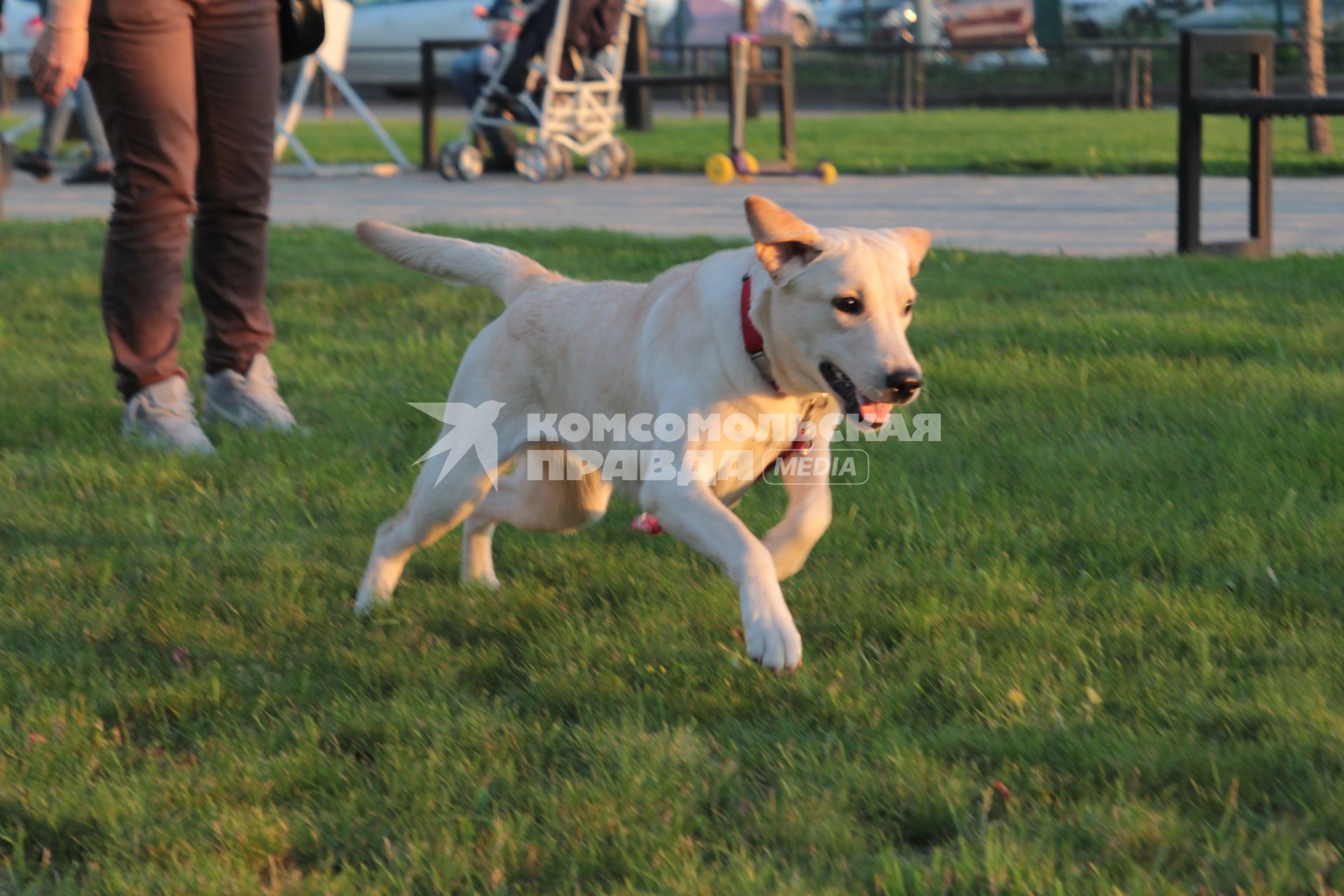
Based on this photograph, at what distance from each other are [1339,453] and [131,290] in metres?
3.75

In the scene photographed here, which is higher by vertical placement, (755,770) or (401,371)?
(401,371)

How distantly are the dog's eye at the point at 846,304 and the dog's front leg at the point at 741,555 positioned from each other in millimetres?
452

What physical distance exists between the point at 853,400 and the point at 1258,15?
78.5 ft

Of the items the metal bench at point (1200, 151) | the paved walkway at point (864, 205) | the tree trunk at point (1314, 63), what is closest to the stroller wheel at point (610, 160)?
the paved walkway at point (864, 205)

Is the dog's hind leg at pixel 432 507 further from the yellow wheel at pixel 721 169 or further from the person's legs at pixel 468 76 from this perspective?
the person's legs at pixel 468 76

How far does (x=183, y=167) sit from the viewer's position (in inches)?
194

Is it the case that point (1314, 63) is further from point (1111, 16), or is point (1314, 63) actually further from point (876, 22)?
point (876, 22)

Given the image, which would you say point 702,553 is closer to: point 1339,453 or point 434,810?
point 434,810

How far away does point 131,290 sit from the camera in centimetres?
503

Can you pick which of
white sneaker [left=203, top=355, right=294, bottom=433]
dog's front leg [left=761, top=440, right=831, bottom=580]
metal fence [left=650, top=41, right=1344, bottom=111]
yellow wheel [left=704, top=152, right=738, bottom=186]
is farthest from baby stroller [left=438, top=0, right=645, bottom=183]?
metal fence [left=650, top=41, right=1344, bottom=111]

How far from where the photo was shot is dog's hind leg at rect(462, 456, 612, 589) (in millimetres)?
3713

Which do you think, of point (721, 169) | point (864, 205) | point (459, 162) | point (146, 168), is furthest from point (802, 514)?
point (459, 162)

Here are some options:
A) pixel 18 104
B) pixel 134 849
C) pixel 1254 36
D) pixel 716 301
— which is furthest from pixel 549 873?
pixel 18 104

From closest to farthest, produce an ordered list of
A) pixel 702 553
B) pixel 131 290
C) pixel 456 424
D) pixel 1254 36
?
1. pixel 702 553
2. pixel 456 424
3. pixel 131 290
4. pixel 1254 36
